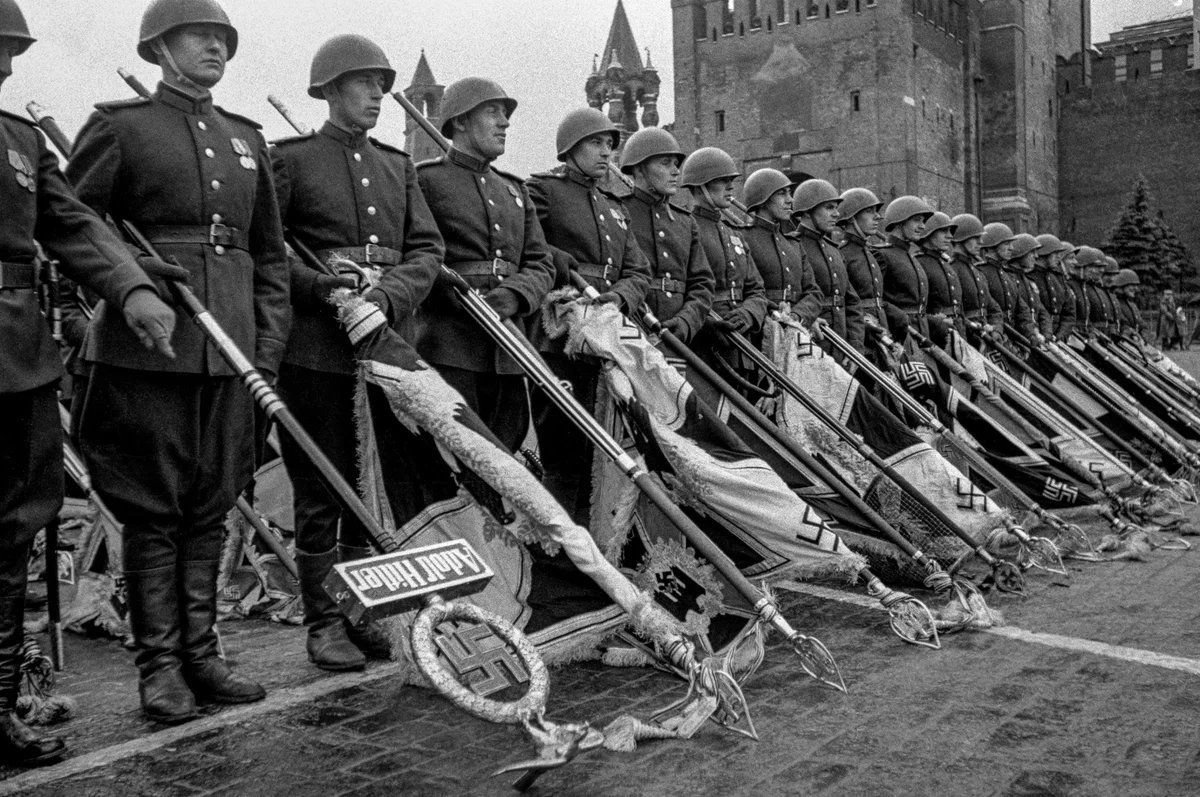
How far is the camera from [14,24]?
376 centimetres

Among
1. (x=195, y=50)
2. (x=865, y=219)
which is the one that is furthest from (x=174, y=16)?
(x=865, y=219)

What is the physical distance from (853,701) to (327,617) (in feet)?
6.53

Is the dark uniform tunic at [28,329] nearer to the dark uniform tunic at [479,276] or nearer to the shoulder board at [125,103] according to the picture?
the shoulder board at [125,103]

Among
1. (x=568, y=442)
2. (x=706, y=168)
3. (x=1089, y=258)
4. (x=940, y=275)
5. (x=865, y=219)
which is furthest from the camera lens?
(x=1089, y=258)

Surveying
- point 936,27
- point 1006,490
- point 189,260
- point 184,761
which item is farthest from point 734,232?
point 936,27

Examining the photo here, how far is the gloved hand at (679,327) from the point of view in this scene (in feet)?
21.5

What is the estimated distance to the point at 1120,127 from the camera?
184 ft

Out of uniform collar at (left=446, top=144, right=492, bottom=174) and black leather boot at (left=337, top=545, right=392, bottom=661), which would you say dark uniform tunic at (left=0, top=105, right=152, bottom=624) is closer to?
black leather boot at (left=337, top=545, right=392, bottom=661)

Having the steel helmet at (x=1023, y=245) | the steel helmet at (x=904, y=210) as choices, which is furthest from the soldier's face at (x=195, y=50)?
the steel helmet at (x=1023, y=245)

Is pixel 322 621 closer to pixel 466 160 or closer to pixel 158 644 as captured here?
pixel 158 644

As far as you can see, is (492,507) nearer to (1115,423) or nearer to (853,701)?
(853,701)

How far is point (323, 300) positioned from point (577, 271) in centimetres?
171

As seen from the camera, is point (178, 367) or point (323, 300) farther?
point (323, 300)

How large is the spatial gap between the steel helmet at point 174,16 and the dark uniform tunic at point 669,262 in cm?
291
